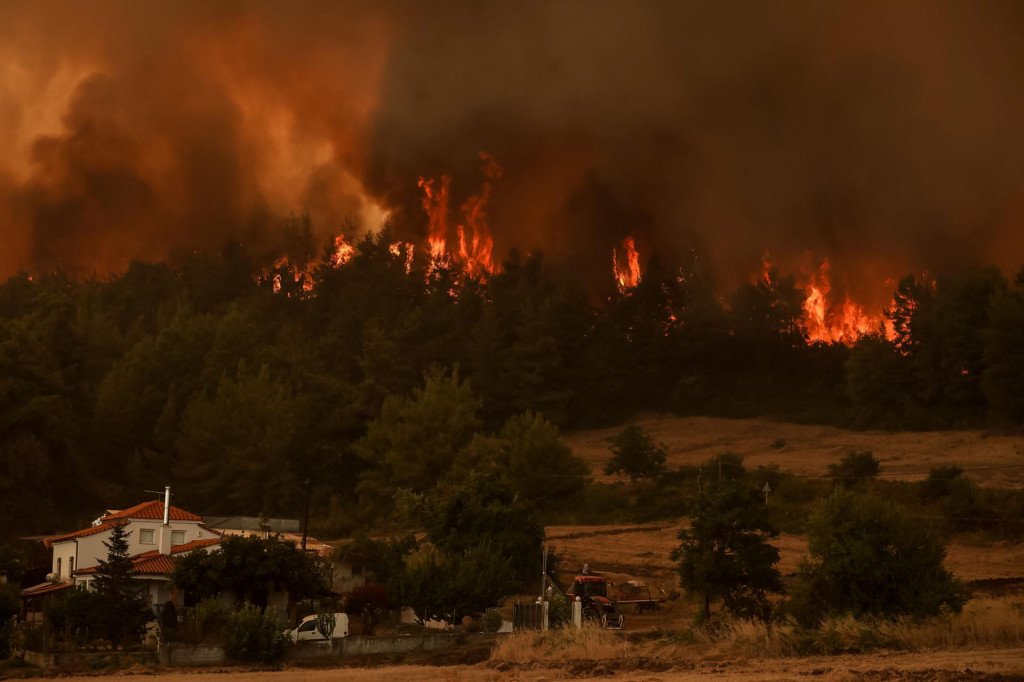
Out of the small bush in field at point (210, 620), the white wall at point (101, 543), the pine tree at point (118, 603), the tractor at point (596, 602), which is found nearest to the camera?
the small bush in field at point (210, 620)

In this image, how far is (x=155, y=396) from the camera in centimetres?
7675

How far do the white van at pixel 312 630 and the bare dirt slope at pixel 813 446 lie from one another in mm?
32906

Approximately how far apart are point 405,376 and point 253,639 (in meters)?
50.8

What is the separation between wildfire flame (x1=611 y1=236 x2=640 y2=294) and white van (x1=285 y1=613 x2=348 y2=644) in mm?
60424

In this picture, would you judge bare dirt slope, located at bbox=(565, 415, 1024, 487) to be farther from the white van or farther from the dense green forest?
the white van

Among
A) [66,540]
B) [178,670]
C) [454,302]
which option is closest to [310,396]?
[454,302]

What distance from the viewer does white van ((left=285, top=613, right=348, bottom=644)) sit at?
35.8 meters

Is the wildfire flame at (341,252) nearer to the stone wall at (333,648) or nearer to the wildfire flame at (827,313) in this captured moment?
the wildfire flame at (827,313)

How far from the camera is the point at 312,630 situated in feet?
120

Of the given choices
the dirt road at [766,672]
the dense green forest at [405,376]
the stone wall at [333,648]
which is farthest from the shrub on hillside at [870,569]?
the dense green forest at [405,376]

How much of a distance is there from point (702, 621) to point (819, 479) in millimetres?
29070

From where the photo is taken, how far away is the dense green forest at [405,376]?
6800 centimetres

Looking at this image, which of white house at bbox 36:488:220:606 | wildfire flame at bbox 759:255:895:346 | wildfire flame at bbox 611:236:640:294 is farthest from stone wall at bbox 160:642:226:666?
wildfire flame at bbox 611:236:640:294

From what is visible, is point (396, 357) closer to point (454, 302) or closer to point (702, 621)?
point (454, 302)
